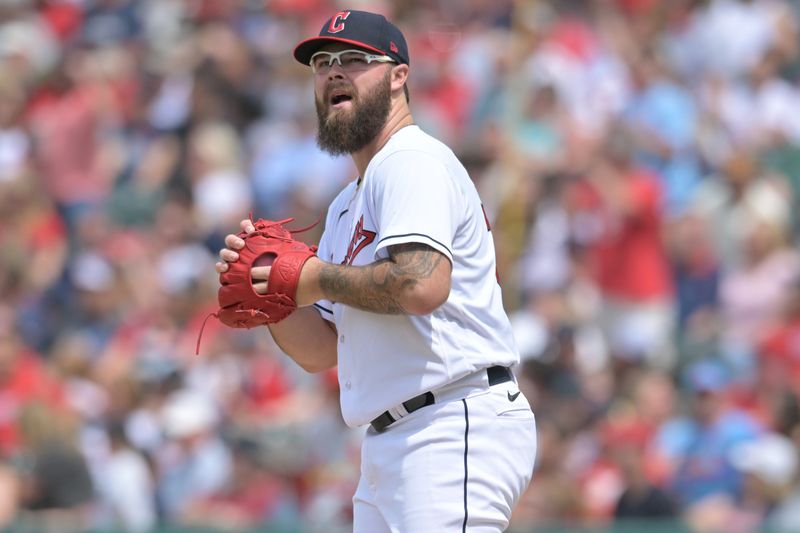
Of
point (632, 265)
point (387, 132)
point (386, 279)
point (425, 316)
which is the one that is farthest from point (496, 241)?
point (386, 279)

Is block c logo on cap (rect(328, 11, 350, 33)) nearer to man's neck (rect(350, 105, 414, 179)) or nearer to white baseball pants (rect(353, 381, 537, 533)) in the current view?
man's neck (rect(350, 105, 414, 179))

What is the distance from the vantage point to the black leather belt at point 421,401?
3.88 meters

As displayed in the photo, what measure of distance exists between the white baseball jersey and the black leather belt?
0.11 feet

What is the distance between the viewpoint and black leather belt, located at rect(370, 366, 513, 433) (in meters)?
3.88

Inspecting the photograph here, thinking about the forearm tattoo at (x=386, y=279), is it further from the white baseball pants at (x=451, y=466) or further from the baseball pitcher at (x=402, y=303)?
the white baseball pants at (x=451, y=466)

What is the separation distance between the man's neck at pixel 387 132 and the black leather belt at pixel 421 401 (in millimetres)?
684

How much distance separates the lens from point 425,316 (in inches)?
152

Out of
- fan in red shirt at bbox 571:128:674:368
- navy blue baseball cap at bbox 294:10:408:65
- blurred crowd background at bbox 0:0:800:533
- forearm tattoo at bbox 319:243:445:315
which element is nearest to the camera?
forearm tattoo at bbox 319:243:445:315

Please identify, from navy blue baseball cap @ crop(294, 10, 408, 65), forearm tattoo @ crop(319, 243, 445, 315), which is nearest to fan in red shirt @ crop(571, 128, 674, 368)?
navy blue baseball cap @ crop(294, 10, 408, 65)

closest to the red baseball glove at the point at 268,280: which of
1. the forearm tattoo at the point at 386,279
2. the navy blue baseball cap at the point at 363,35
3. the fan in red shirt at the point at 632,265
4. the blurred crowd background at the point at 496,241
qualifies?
the forearm tattoo at the point at 386,279

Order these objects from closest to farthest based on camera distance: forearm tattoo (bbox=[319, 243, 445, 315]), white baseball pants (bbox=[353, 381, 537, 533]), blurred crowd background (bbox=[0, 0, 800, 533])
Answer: forearm tattoo (bbox=[319, 243, 445, 315]) < white baseball pants (bbox=[353, 381, 537, 533]) < blurred crowd background (bbox=[0, 0, 800, 533])

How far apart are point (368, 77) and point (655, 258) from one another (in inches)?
208

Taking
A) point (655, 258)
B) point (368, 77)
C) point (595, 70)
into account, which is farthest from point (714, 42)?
point (368, 77)

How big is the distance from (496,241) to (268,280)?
5607mm
